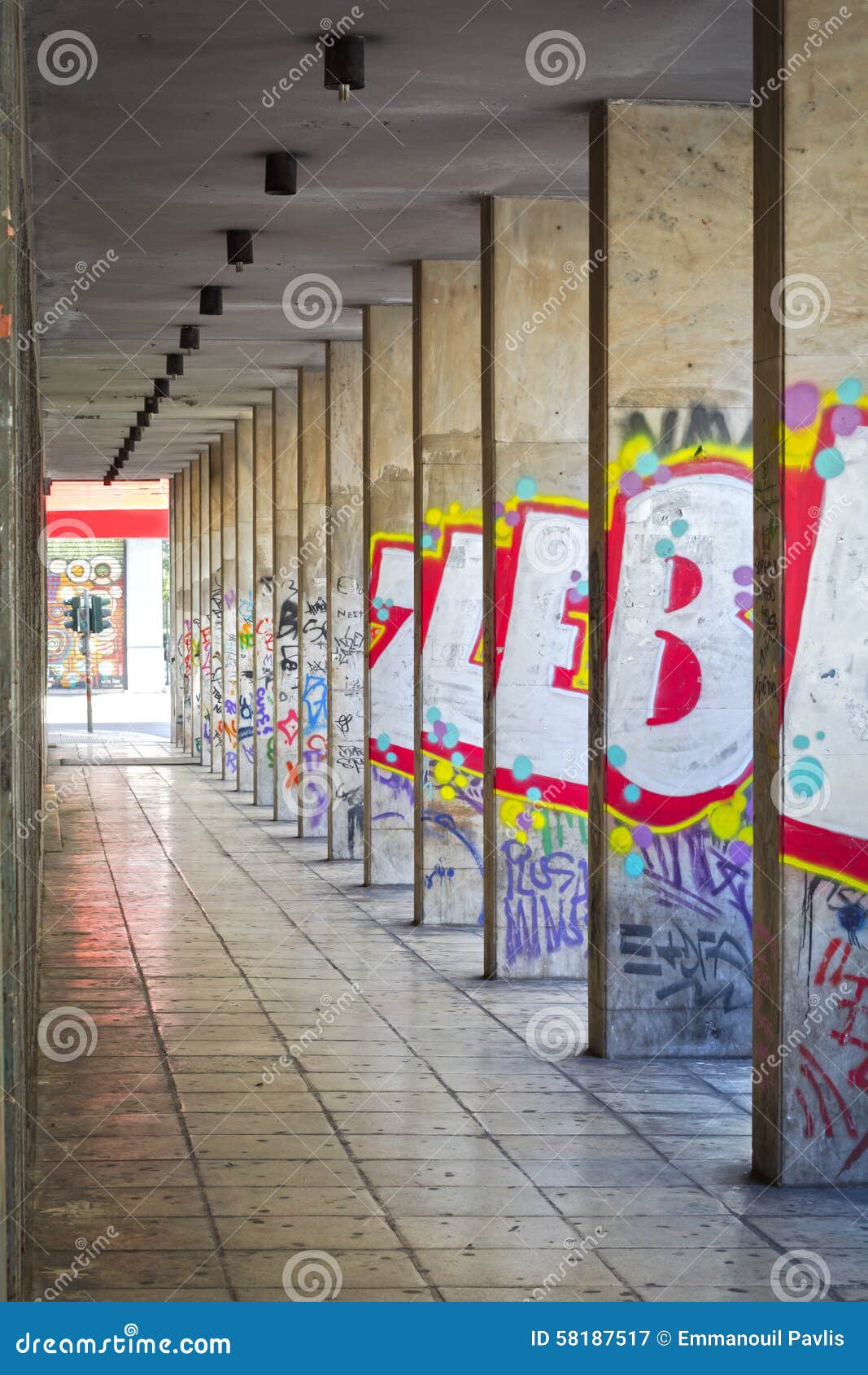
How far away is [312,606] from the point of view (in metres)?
19.0

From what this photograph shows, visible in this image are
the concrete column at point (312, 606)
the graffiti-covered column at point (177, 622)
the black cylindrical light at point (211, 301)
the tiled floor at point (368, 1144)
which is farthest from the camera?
the graffiti-covered column at point (177, 622)

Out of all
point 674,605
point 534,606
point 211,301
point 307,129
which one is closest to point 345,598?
point 211,301

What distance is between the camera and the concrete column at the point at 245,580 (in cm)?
2348

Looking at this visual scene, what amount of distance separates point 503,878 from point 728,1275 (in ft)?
17.1

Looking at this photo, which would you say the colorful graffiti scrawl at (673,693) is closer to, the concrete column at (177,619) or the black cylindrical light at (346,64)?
the black cylindrical light at (346,64)

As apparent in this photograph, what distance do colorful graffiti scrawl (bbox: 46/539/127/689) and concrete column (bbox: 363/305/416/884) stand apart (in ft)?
125

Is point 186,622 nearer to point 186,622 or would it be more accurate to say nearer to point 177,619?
point 186,622

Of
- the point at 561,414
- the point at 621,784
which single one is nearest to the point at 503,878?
the point at 621,784

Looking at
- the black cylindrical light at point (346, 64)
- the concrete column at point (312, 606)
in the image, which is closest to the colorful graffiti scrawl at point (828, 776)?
the black cylindrical light at point (346, 64)

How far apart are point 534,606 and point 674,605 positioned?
2.16 meters

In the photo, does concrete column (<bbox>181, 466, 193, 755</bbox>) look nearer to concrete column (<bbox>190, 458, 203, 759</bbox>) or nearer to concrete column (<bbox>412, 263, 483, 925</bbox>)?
concrete column (<bbox>190, 458, 203, 759</bbox>)

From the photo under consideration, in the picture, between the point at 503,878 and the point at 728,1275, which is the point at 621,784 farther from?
the point at 728,1275

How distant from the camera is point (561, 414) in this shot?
1073cm

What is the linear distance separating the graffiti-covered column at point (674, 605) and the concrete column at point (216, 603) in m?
17.9
